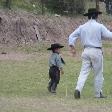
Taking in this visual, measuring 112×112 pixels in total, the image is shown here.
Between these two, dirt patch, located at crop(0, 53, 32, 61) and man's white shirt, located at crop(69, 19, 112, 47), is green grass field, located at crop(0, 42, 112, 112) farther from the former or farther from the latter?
man's white shirt, located at crop(69, 19, 112, 47)

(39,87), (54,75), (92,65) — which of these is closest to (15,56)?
(39,87)

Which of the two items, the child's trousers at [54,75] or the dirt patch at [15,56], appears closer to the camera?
the child's trousers at [54,75]

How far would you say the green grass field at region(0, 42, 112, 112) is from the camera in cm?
1140

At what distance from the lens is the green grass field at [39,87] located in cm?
1140

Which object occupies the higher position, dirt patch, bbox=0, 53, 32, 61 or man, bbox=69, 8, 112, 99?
man, bbox=69, 8, 112, 99

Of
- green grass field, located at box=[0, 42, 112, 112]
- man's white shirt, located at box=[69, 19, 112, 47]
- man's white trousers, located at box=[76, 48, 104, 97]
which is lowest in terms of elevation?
green grass field, located at box=[0, 42, 112, 112]

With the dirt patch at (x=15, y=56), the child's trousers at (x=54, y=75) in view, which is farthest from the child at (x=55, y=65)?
the dirt patch at (x=15, y=56)

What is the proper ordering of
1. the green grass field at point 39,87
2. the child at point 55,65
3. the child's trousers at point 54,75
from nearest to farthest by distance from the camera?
1. the green grass field at point 39,87
2. the child at point 55,65
3. the child's trousers at point 54,75

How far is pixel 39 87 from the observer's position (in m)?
17.2

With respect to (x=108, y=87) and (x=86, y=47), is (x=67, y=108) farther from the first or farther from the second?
(x=108, y=87)

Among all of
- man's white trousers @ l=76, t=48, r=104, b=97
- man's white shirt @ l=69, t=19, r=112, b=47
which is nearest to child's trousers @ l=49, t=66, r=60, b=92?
man's white trousers @ l=76, t=48, r=104, b=97

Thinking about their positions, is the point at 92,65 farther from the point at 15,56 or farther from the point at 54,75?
the point at 15,56

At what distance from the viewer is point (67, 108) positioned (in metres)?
11.1

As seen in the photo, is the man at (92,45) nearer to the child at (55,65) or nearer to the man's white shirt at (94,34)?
the man's white shirt at (94,34)
